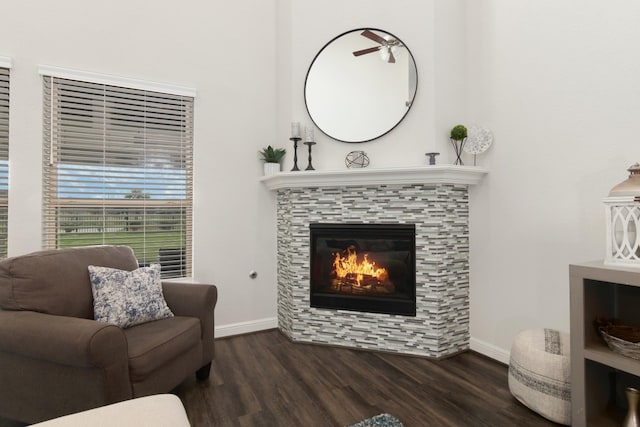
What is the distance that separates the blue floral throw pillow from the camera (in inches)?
80.0

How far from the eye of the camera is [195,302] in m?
2.31

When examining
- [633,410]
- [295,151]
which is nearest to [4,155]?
[295,151]

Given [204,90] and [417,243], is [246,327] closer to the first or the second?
[417,243]

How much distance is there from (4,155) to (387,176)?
Result: 284 centimetres

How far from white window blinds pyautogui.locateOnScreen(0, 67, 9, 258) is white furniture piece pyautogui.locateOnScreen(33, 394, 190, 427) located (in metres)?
2.14

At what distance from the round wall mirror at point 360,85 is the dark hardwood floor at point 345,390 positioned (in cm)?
186

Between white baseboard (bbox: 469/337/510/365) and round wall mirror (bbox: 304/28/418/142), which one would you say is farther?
round wall mirror (bbox: 304/28/418/142)

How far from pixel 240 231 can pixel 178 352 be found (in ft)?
4.79

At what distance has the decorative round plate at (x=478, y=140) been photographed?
2658mm

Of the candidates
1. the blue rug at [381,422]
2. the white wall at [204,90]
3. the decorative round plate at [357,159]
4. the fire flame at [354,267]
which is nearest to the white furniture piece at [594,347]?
the blue rug at [381,422]

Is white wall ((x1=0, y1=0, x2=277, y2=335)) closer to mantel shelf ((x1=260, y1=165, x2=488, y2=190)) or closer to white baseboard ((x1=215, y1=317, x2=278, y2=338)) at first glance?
white baseboard ((x1=215, y1=317, x2=278, y2=338))

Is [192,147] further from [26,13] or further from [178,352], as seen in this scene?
[178,352]

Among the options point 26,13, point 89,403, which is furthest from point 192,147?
point 89,403

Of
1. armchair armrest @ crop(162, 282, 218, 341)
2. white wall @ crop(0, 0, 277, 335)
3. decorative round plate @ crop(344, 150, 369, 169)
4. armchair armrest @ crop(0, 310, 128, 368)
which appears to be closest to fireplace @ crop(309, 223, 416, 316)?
decorative round plate @ crop(344, 150, 369, 169)
